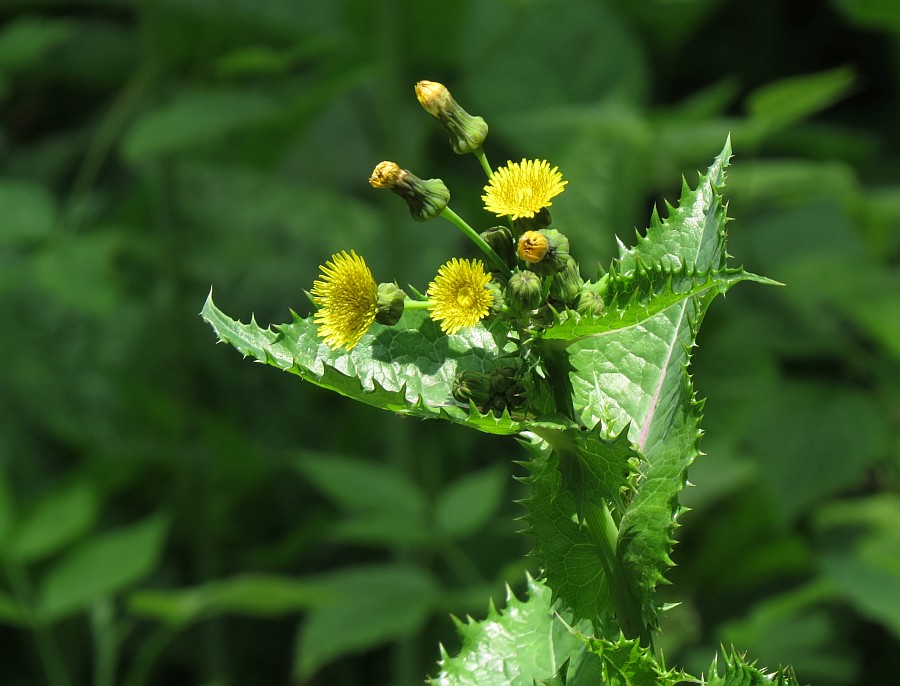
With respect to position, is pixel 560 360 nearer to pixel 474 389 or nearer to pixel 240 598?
pixel 474 389

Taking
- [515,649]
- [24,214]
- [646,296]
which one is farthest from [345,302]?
[24,214]

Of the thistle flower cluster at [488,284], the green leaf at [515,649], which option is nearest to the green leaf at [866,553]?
the green leaf at [515,649]

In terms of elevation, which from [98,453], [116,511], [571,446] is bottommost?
[116,511]

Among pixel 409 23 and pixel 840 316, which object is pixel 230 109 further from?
pixel 840 316

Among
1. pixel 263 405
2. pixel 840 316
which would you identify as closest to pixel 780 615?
pixel 840 316

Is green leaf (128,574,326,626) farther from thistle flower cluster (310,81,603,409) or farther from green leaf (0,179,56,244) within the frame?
thistle flower cluster (310,81,603,409)
